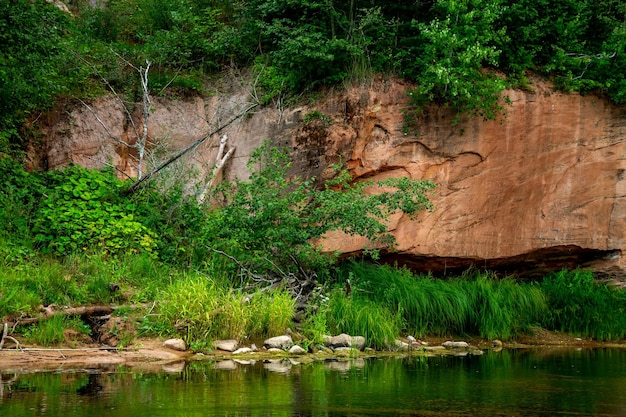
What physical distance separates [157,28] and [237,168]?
172 inches

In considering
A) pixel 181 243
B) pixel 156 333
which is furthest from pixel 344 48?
pixel 156 333

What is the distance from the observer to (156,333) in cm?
971

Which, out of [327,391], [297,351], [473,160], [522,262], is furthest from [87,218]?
[522,262]

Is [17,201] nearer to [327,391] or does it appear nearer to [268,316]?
[268,316]

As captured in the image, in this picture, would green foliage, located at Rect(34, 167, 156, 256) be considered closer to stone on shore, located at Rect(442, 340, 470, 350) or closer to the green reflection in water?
the green reflection in water

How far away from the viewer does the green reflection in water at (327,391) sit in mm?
5789

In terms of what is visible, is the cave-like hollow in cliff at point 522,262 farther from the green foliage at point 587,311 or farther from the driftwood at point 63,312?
the driftwood at point 63,312

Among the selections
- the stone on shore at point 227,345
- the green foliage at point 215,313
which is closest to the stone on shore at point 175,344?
the green foliage at point 215,313

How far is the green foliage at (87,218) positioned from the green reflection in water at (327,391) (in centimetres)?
386

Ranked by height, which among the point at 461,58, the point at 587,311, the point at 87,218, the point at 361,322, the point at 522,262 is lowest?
the point at 361,322

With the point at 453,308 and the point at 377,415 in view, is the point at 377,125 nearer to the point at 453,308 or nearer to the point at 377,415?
the point at 453,308

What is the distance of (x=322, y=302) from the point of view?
11.0 m

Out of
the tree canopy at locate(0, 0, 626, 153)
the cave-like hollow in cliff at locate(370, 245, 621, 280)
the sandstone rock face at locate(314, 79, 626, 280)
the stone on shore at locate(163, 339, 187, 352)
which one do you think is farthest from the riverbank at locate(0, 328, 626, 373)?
the tree canopy at locate(0, 0, 626, 153)

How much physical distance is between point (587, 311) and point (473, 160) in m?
3.45
